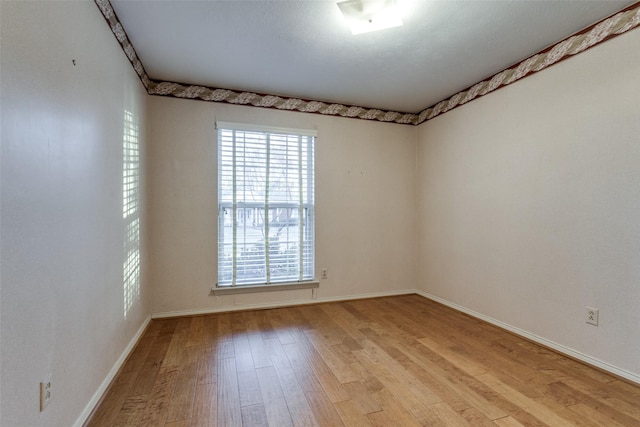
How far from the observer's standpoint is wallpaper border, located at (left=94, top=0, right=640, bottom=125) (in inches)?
79.0

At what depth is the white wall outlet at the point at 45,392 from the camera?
1197mm

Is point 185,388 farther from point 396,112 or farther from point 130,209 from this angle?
point 396,112

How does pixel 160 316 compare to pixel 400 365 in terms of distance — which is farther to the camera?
pixel 160 316

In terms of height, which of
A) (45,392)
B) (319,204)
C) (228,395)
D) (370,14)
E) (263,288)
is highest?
(370,14)

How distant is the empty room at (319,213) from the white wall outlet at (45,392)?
17mm

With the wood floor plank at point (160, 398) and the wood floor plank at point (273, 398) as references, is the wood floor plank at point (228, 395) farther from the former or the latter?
the wood floor plank at point (160, 398)

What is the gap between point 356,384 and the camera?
1.92m

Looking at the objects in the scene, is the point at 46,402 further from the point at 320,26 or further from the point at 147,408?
the point at 320,26

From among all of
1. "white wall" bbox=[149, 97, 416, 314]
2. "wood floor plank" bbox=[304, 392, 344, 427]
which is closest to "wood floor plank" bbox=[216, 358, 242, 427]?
"wood floor plank" bbox=[304, 392, 344, 427]

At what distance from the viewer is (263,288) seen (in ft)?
11.2

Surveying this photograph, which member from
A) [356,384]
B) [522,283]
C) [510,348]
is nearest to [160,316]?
[356,384]

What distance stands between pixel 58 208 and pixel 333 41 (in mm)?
2094

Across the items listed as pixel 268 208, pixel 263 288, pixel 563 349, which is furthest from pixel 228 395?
pixel 563 349

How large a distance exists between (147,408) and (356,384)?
1254mm
